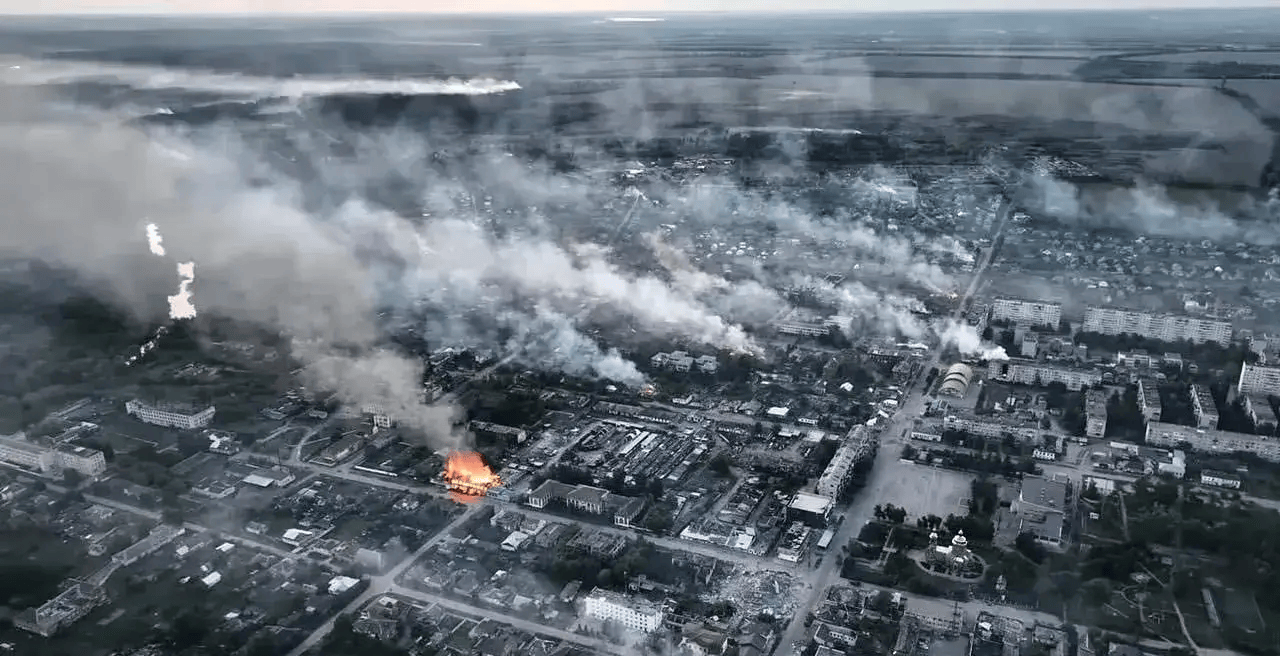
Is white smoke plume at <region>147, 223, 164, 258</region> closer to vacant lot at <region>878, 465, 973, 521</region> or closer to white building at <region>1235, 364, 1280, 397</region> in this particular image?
vacant lot at <region>878, 465, 973, 521</region>

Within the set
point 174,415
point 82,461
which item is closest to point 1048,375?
point 174,415

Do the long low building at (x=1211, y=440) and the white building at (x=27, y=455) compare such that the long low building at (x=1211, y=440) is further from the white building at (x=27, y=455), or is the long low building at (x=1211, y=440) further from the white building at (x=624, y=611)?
the white building at (x=27, y=455)

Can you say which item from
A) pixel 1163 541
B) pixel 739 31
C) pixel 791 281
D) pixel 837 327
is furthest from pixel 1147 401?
pixel 739 31

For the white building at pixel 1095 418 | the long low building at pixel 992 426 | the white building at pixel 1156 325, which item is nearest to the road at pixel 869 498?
the long low building at pixel 992 426

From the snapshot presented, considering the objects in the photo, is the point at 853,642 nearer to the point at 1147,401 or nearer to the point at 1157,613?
the point at 1157,613

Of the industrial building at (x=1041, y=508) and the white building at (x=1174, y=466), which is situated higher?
the industrial building at (x=1041, y=508)

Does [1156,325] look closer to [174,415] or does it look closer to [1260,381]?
[1260,381]
